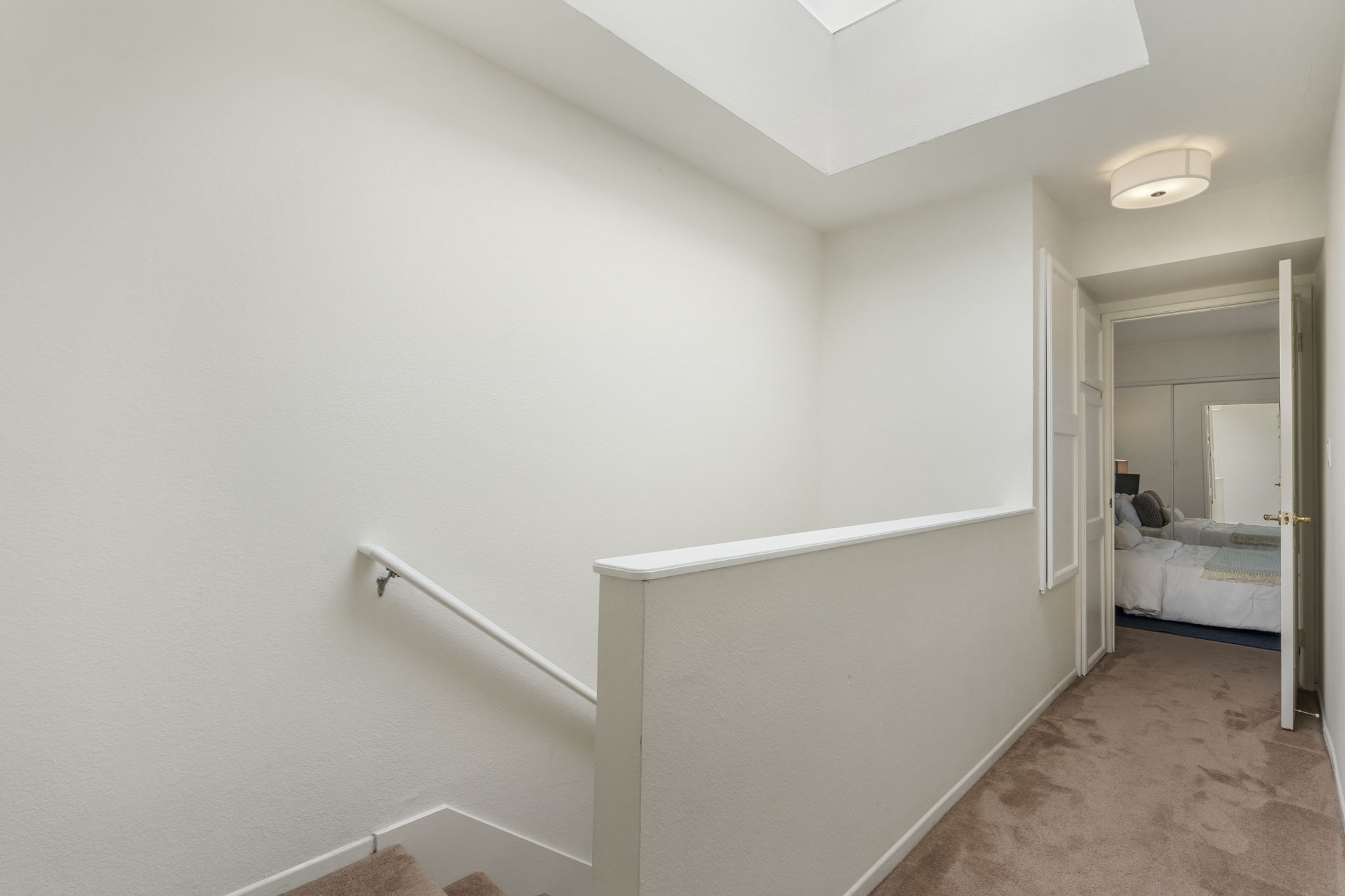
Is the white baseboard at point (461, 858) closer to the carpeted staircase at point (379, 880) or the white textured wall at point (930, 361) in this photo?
the carpeted staircase at point (379, 880)

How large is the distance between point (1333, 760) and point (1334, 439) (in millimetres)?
1177

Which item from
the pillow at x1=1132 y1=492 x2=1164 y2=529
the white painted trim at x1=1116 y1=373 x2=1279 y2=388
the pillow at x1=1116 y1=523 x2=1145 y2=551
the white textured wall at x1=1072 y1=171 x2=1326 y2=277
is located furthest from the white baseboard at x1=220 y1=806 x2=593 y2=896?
the white painted trim at x1=1116 y1=373 x2=1279 y2=388

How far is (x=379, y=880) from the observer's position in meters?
1.58

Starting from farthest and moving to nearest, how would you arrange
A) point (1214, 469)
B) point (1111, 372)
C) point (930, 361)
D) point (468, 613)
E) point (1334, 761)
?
point (1214, 469) < point (1111, 372) < point (930, 361) < point (1334, 761) < point (468, 613)

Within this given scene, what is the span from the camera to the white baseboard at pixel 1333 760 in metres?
2.08

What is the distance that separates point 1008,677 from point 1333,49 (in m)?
2.30

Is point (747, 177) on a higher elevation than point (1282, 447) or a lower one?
higher

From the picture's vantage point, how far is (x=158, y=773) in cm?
141

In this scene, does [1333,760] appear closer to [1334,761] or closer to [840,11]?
[1334,761]

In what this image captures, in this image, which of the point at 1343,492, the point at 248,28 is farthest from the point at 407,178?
the point at 1343,492

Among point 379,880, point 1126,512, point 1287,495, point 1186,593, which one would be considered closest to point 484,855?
point 379,880

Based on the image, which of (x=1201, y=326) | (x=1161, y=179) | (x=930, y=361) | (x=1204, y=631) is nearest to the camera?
(x=1161, y=179)

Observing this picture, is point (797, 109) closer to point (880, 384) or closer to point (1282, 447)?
point (880, 384)

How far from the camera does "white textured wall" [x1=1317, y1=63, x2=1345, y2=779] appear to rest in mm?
1967
